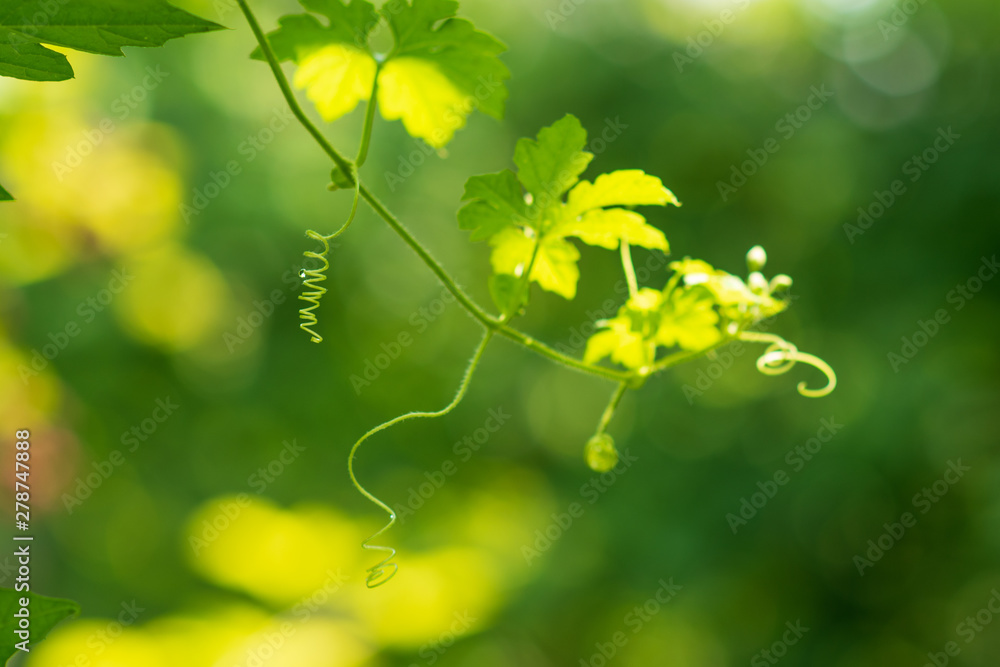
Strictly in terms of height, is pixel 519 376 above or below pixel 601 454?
below

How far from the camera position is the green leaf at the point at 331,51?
0.73m

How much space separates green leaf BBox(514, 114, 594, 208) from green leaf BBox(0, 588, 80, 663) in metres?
0.53

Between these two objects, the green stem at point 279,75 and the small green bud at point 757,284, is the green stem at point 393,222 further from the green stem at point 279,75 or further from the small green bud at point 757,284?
the small green bud at point 757,284

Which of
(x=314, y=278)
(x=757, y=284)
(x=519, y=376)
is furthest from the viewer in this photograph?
(x=519, y=376)

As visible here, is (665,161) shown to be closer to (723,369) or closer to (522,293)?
(723,369)

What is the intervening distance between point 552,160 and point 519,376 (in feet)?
14.6

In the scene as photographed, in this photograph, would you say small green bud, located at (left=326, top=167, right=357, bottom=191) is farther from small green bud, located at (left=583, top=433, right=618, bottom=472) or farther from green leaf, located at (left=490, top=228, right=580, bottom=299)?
small green bud, located at (left=583, top=433, right=618, bottom=472)

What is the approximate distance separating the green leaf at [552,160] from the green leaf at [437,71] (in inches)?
1.9

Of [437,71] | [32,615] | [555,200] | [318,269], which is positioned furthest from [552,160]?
[32,615]

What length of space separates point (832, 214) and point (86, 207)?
368cm

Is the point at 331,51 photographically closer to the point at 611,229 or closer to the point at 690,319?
the point at 611,229

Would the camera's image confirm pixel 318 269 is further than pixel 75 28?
Yes

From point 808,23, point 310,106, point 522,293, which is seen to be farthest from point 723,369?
point 522,293

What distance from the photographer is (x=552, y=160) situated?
2.57 ft
